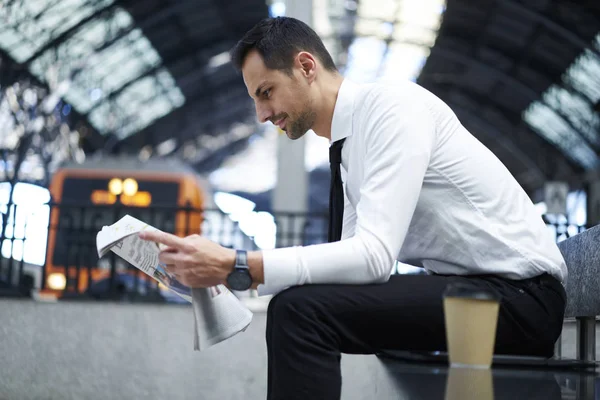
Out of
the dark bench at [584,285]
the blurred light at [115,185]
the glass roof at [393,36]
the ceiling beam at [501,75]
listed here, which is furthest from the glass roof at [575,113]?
the dark bench at [584,285]

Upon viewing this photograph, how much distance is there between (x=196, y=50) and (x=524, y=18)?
352 inches

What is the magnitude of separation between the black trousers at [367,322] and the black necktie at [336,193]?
0.31 m

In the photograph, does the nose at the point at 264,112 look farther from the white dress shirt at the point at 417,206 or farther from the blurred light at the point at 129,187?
the blurred light at the point at 129,187

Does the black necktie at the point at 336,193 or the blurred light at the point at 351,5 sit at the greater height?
the blurred light at the point at 351,5

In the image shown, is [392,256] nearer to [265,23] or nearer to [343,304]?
[343,304]

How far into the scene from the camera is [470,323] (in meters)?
1.36

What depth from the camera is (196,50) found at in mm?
22906

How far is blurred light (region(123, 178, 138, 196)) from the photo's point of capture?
11.2 meters

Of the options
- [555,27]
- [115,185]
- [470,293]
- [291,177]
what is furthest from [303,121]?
[555,27]

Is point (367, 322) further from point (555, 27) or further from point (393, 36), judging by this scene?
point (393, 36)

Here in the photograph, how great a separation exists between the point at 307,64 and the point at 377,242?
52 cm

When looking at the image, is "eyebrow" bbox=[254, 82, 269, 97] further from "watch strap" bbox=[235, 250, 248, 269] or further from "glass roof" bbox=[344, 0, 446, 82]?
"glass roof" bbox=[344, 0, 446, 82]

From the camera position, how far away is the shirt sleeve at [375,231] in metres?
1.64

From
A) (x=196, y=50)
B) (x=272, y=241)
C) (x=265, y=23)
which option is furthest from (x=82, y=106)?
(x=265, y=23)
